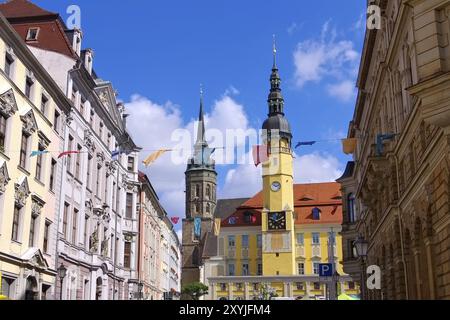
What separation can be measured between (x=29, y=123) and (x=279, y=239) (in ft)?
221

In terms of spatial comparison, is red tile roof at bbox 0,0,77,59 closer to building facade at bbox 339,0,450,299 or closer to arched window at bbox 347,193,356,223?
building facade at bbox 339,0,450,299

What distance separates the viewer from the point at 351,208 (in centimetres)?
4647

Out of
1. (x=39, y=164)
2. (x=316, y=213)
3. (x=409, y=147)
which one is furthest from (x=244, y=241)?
(x=409, y=147)

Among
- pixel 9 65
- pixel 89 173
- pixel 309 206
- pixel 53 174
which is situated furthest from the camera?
pixel 309 206

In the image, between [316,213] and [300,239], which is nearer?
[300,239]

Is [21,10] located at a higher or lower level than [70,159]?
higher

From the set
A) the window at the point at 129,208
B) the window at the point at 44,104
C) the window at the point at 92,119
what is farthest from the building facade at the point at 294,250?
the window at the point at 44,104

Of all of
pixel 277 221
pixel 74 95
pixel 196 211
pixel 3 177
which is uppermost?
pixel 196 211

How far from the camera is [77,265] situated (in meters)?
32.5

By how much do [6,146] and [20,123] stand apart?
66.0 inches

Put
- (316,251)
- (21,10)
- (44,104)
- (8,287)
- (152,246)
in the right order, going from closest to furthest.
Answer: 1. (8,287)
2. (44,104)
3. (21,10)
4. (152,246)
5. (316,251)

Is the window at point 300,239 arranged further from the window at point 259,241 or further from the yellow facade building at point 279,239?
the window at point 259,241

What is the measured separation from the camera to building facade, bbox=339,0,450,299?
48.3 feet

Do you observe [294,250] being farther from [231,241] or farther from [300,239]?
[231,241]
